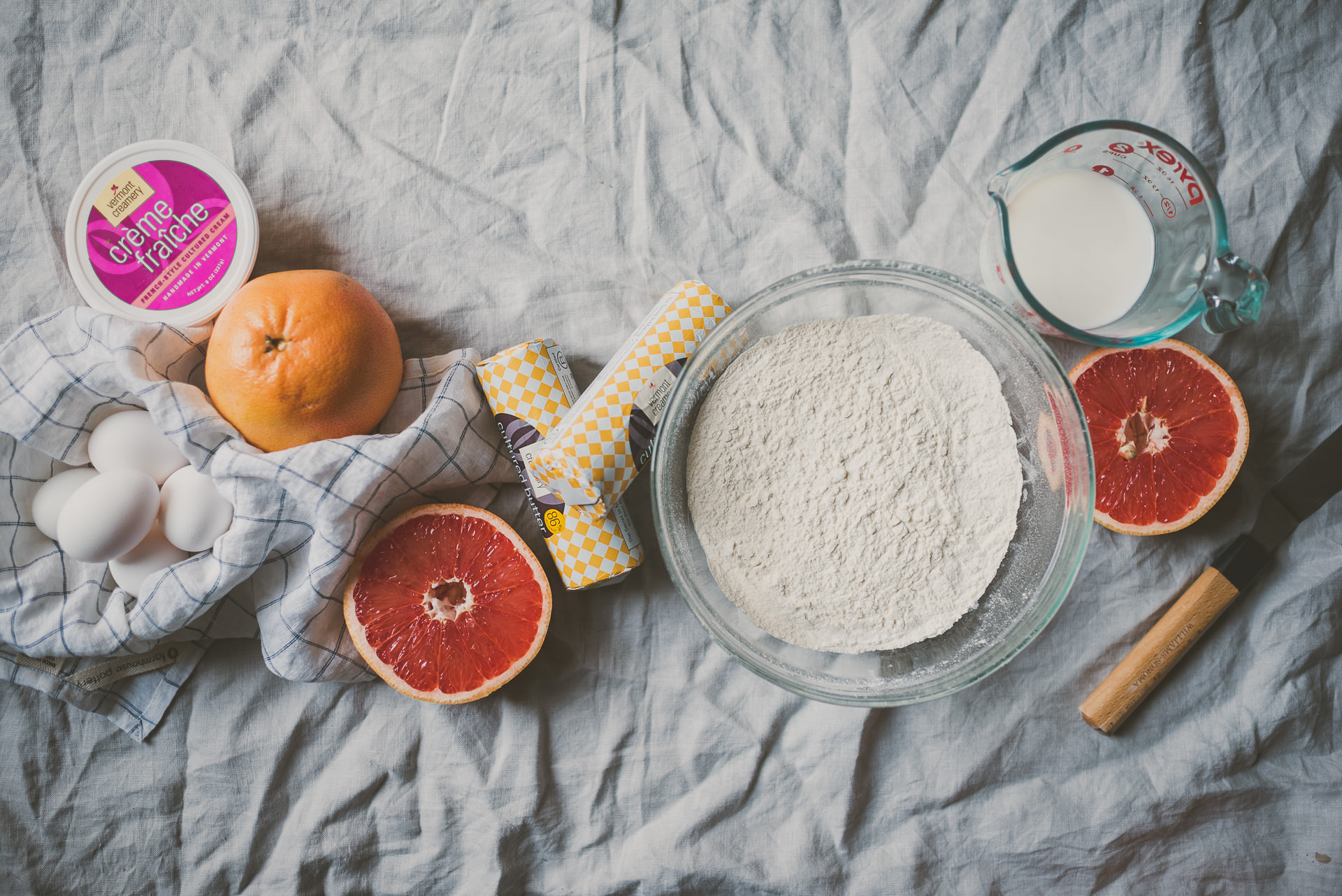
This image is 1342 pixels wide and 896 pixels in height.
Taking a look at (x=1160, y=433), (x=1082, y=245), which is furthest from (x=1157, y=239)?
(x=1160, y=433)

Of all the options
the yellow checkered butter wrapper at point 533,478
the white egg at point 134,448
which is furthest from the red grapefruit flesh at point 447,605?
the white egg at point 134,448

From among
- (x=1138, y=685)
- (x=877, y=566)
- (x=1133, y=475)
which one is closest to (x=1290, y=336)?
(x=1133, y=475)

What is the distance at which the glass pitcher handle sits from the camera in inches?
34.6

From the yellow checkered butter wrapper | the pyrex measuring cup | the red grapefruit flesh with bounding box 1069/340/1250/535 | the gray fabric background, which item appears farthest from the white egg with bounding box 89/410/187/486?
the red grapefruit flesh with bounding box 1069/340/1250/535

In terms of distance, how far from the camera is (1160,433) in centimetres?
101

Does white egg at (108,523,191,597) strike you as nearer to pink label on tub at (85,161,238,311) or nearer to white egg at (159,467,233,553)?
white egg at (159,467,233,553)

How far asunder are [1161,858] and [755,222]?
108cm

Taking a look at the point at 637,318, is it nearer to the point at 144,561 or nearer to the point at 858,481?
the point at 858,481

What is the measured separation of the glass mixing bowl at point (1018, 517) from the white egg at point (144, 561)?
67cm

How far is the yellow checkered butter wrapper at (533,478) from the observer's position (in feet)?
3.22

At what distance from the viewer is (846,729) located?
1.07 meters

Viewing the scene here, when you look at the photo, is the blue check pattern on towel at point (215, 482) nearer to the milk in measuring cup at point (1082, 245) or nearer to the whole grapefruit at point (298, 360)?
the whole grapefruit at point (298, 360)

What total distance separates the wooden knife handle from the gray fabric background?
1.8 inches

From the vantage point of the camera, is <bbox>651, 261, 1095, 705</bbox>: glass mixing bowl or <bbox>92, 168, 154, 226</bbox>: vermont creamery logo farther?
<bbox>92, 168, 154, 226</bbox>: vermont creamery logo
